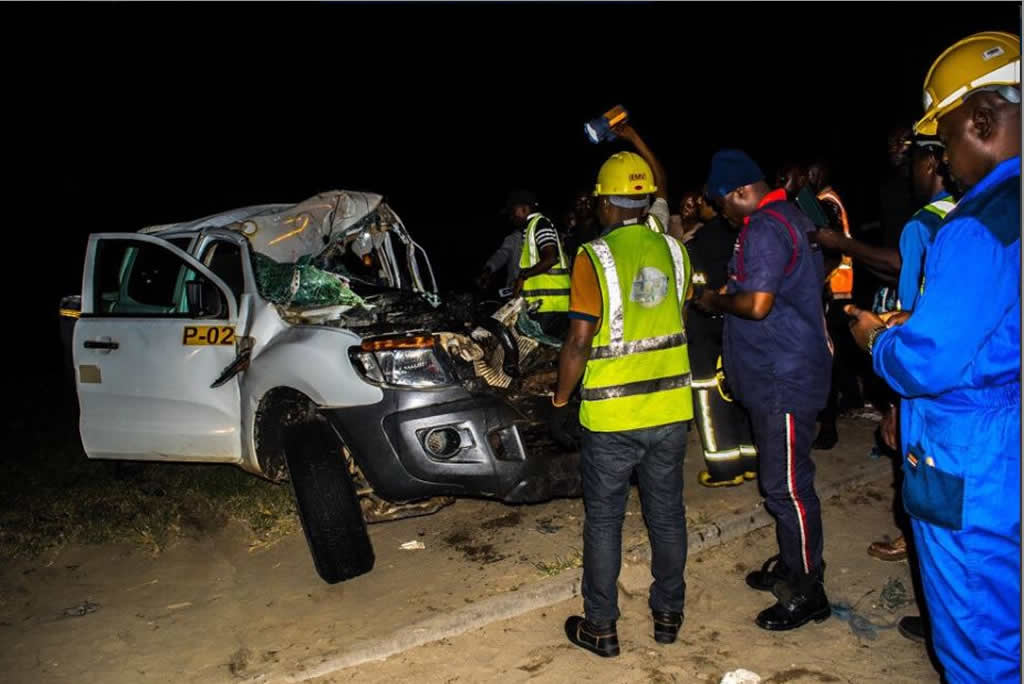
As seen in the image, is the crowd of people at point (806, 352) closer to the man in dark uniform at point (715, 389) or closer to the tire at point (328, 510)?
the man in dark uniform at point (715, 389)

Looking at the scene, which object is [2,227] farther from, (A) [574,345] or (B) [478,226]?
(A) [574,345]

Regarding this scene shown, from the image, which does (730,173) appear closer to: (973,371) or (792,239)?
(792,239)

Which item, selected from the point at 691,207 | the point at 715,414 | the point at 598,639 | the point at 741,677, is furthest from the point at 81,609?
the point at 691,207

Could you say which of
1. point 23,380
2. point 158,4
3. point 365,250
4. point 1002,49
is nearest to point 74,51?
point 158,4

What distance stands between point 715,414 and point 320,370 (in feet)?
8.78

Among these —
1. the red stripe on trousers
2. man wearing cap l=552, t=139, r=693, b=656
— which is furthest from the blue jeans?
the red stripe on trousers

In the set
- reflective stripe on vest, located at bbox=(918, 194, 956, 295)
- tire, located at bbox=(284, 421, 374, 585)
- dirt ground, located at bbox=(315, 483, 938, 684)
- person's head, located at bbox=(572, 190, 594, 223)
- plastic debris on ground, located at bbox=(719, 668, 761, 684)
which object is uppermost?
person's head, located at bbox=(572, 190, 594, 223)

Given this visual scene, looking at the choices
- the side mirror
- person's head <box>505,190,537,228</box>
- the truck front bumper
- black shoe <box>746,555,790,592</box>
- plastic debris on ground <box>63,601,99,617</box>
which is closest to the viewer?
black shoe <box>746,555,790,592</box>

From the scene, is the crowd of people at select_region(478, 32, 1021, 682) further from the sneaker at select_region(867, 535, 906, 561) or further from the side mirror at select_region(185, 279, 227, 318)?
the side mirror at select_region(185, 279, 227, 318)

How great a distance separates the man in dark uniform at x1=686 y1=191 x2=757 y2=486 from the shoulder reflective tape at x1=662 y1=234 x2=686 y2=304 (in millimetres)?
1827

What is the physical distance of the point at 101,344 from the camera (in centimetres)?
558

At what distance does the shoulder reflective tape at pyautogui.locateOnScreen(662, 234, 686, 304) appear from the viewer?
375 centimetres

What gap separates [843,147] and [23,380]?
2662cm

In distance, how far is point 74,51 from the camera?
2600 centimetres
